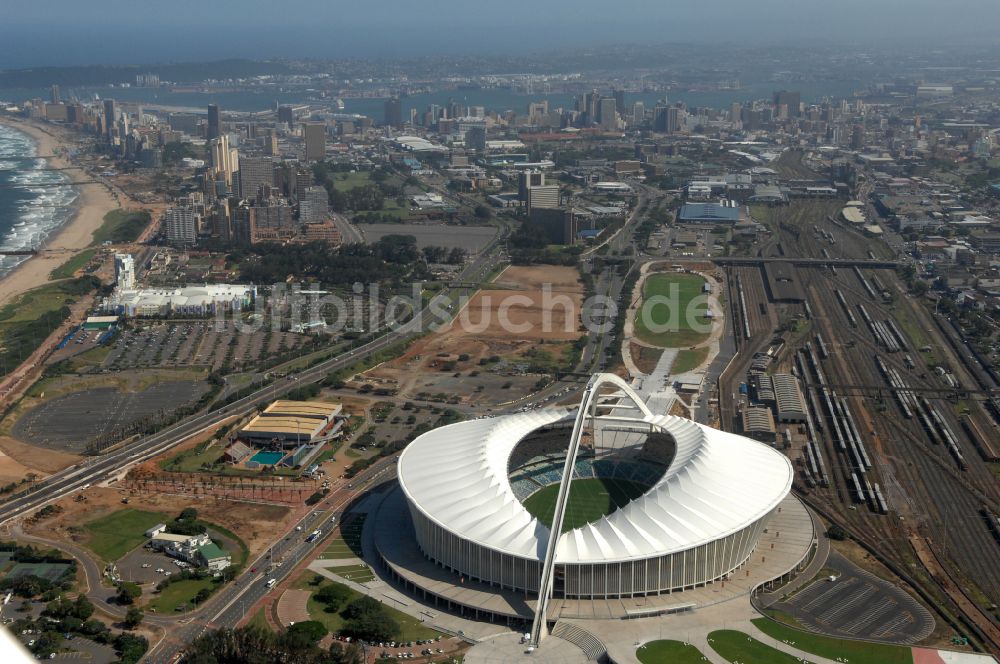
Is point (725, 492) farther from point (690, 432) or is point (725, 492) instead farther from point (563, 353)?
point (563, 353)

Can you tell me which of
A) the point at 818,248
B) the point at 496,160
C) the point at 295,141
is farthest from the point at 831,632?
the point at 295,141

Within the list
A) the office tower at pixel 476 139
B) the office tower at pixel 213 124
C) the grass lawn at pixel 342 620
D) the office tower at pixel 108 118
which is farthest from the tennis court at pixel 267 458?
the office tower at pixel 108 118

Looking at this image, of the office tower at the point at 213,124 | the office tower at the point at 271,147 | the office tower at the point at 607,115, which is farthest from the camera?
the office tower at the point at 607,115

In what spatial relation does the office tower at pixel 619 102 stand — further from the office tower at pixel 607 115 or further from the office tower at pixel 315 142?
the office tower at pixel 315 142

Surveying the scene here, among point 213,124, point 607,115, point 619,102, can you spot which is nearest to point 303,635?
point 213,124

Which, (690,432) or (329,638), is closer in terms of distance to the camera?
(329,638)

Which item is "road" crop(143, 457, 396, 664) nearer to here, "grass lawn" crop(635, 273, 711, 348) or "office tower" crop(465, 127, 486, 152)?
"grass lawn" crop(635, 273, 711, 348)

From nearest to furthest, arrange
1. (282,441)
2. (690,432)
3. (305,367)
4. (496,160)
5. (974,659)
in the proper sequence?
(974,659) → (690,432) → (282,441) → (305,367) → (496,160)
